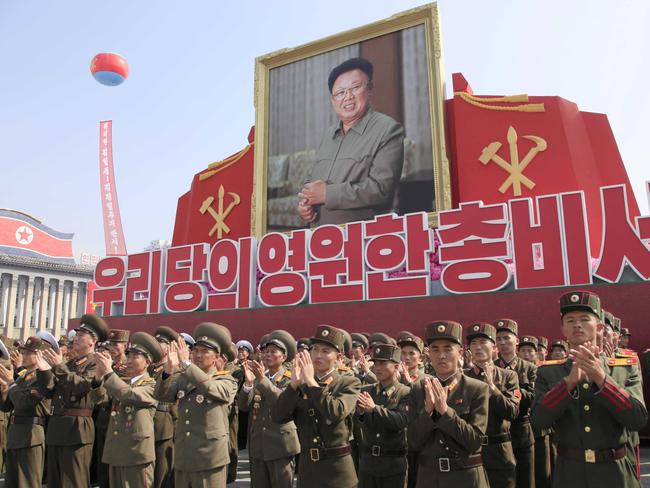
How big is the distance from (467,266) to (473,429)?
9.06 metres

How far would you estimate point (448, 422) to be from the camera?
3252mm

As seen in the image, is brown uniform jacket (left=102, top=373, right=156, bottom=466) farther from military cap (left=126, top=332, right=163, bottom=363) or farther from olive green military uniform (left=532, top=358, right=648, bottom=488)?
olive green military uniform (left=532, top=358, right=648, bottom=488)

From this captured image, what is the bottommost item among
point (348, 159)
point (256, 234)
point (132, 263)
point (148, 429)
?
point (148, 429)

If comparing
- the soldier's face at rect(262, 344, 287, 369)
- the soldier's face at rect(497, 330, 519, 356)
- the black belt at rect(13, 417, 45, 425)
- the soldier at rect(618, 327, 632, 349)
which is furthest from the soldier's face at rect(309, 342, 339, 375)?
the soldier at rect(618, 327, 632, 349)

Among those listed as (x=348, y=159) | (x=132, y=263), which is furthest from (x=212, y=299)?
(x=348, y=159)

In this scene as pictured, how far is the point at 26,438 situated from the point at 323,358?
3.50m

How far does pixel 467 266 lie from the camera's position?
12062mm

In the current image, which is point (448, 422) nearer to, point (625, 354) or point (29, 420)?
point (625, 354)

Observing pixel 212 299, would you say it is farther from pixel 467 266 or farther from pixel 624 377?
pixel 624 377

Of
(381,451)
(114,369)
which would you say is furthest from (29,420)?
(381,451)

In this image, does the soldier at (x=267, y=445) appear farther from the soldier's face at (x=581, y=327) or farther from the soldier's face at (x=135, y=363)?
the soldier's face at (x=581, y=327)

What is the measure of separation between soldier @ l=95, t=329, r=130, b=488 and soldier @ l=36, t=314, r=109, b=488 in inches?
9.4

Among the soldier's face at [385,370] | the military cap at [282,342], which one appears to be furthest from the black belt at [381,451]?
the military cap at [282,342]

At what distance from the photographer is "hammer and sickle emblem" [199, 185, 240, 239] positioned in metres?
20.1
